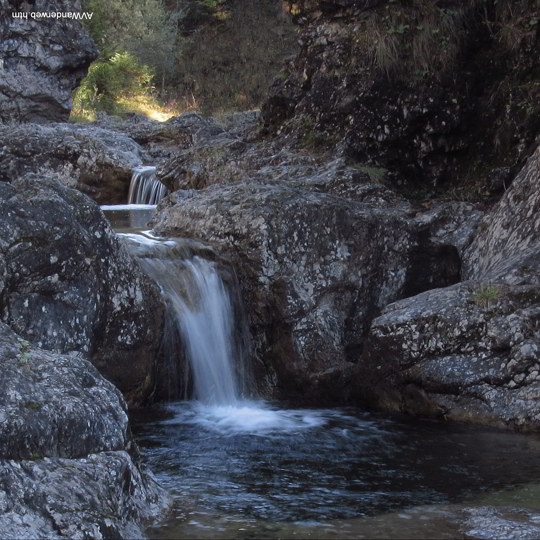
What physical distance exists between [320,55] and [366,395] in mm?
4996

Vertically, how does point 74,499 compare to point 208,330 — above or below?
below

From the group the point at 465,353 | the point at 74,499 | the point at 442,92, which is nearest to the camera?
the point at 74,499

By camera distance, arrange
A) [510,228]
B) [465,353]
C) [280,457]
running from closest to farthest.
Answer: [280,457] → [465,353] → [510,228]

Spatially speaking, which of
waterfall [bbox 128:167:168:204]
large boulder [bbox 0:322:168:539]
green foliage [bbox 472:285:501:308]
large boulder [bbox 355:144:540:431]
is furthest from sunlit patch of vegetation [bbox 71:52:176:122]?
large boulder [bbox 0:322:168:539]

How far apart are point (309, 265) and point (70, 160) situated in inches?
Result: 252

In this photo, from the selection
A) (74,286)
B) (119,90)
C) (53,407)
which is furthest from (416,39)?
(119,90)

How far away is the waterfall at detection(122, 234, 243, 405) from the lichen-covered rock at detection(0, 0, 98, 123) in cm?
1031

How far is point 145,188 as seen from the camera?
12.8 meters

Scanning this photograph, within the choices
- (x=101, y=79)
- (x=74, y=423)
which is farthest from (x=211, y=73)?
(x=74, y=423)

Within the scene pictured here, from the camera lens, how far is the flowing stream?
13.8 feet

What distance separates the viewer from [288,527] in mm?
4102

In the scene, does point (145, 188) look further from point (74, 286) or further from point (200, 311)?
point (74, 286)

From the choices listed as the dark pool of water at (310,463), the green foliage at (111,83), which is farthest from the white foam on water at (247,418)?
the green foliage at (111,83)

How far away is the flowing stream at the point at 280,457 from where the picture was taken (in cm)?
421
